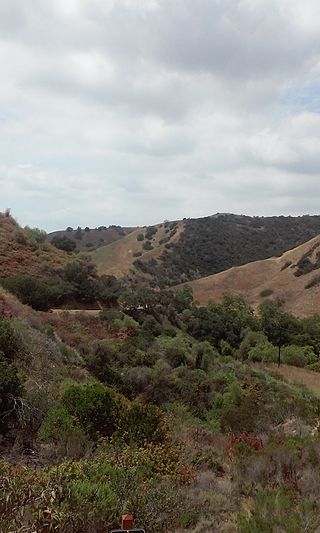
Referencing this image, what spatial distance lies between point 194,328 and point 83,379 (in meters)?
20.0

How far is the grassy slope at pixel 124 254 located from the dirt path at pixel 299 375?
180ft

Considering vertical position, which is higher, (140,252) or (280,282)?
(140,252)

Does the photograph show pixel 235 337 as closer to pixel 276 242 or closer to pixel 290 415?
pixel 290 415

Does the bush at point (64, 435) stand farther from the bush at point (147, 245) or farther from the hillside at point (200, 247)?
the bush at point (147, 245)

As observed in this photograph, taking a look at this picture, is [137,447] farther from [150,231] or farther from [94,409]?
[150,231]

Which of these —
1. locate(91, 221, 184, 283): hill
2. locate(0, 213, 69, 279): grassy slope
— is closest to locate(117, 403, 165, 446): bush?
locate(0, 213, 69, 279): grassy slope

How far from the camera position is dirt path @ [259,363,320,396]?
2522cm

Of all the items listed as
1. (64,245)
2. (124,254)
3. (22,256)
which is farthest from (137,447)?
(124,254)

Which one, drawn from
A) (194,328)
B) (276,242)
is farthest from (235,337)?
(276,242)

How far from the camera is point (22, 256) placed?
103 feet

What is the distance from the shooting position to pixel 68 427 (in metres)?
7.30

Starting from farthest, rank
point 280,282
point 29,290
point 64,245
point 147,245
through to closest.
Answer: point 147,245, point 280,282, point 64,245, point 29,290

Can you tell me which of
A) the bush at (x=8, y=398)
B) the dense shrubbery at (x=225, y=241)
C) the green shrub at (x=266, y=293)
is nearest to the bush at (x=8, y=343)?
the bush at (x=8, y=398)

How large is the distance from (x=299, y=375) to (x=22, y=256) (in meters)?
17.5
